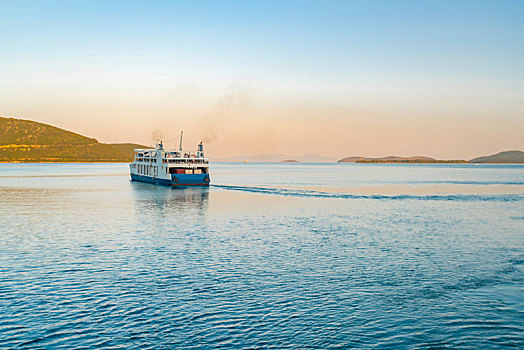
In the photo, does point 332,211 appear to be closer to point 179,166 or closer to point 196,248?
point 196,248

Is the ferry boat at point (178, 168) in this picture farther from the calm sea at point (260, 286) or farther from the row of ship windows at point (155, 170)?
the calm sea at point (260, 286)

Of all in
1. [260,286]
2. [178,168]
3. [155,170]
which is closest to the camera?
[260,286]

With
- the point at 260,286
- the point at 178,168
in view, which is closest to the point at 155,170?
the point at 178,168

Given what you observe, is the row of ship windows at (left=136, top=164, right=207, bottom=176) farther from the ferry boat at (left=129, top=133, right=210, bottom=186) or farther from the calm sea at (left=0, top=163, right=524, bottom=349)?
the calm sea at (left=0, top=163, right=524, bottom=349)

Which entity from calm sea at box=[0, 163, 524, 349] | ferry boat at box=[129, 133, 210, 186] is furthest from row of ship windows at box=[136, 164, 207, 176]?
calm sea at box=[0, 163, 524, 349]

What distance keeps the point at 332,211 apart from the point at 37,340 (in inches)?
1504

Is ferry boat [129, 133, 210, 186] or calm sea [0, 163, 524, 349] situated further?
ferry boat [129, 133, 210, 186]

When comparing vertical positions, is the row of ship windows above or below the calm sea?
above

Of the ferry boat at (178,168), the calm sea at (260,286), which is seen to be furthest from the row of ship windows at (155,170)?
the calm sea at (260,286)

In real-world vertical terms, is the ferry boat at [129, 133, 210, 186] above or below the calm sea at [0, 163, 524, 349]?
above

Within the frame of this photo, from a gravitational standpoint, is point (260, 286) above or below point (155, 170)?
below

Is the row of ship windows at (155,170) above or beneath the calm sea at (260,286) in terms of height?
above

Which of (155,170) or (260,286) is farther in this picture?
(155,170)

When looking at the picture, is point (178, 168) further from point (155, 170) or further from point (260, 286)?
point (260, 286)
